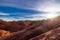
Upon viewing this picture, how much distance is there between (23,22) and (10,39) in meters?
23.3

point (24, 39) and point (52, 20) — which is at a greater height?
point (52, 20)

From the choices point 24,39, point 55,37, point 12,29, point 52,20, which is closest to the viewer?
point 55,37

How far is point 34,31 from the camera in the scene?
12.9 m

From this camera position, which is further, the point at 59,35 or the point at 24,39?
the point at 24,39

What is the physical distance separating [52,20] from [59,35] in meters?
3.70

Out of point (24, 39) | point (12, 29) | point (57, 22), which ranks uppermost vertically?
point (57, 22)

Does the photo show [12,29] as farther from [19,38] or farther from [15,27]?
[19,38]

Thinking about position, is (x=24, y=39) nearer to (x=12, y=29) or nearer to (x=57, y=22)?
(x=57, y=22)

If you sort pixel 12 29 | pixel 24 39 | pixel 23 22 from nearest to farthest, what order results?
pixel 24 39 → pixel 12 29 → pixel 23 22

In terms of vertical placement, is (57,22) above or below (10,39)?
above

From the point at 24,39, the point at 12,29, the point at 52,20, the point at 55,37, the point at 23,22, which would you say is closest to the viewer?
the point at 55,37

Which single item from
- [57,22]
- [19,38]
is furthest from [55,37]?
[19,38]

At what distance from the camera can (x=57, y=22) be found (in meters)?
12.7

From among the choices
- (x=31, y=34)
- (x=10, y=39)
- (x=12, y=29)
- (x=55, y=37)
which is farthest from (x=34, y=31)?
(x=12, y=29)
